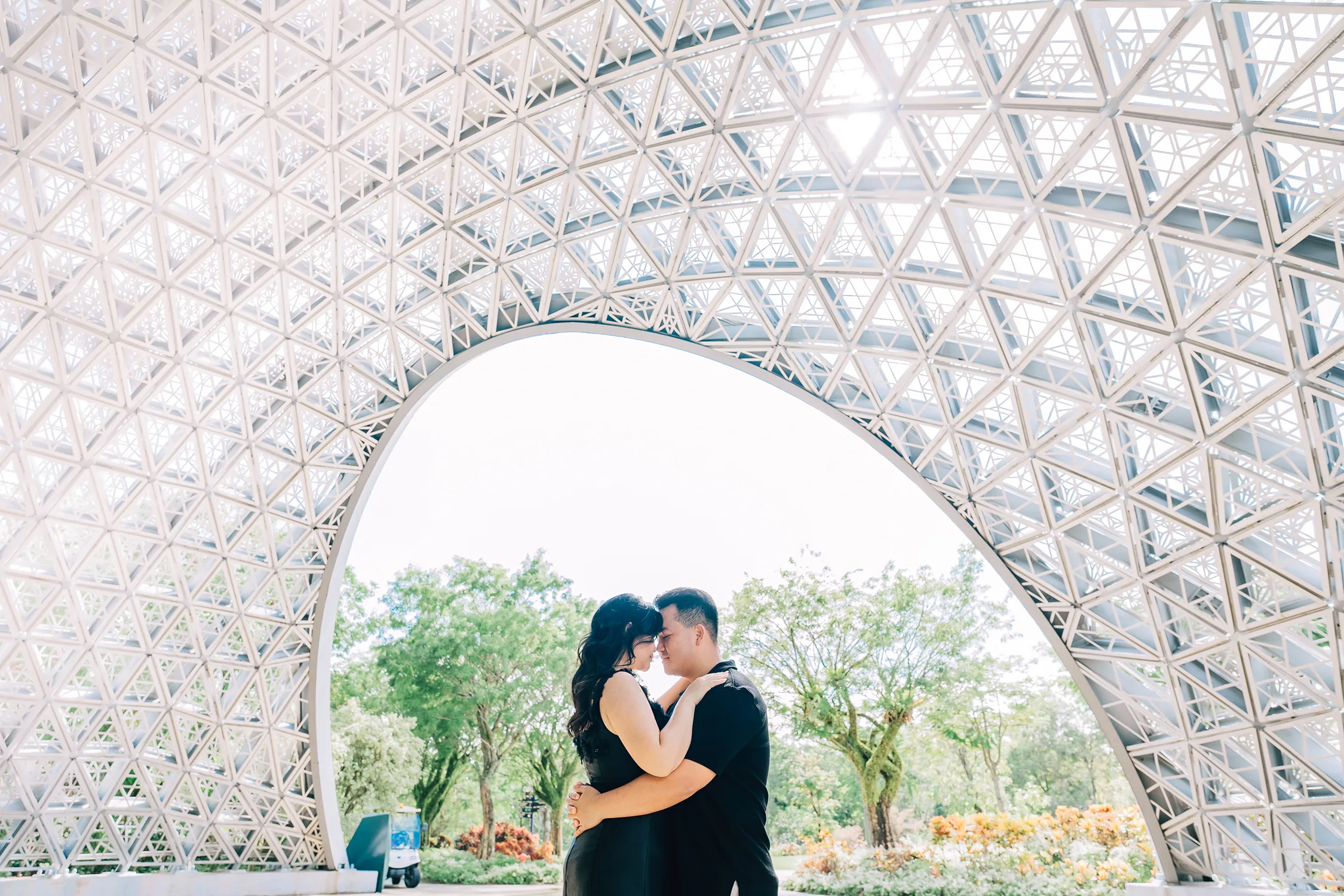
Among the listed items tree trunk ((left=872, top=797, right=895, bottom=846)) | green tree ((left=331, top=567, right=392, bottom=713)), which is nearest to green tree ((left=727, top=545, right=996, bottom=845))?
tree trunk ((left=872, top=797, right=895, bottom=846))

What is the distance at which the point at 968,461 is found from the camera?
2283 cm

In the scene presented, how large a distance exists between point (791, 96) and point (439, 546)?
44857mm

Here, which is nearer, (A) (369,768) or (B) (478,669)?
(A) (369,768)

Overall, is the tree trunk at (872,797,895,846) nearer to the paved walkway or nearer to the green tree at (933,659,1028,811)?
the paved walkway

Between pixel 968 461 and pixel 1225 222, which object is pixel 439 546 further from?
pixel 1225 222

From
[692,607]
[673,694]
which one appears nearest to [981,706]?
[673,694]

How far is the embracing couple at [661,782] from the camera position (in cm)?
442

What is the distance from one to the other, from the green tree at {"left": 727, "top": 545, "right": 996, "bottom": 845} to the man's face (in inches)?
1370

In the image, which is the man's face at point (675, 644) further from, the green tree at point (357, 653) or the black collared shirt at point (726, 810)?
the green tree at point (357, 653)

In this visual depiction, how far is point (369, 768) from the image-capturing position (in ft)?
145

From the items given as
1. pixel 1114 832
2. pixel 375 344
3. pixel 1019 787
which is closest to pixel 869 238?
pixel 375 344

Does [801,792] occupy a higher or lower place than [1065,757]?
lower

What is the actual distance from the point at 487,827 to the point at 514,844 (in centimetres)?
199

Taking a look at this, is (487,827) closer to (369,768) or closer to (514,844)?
(514,844)
